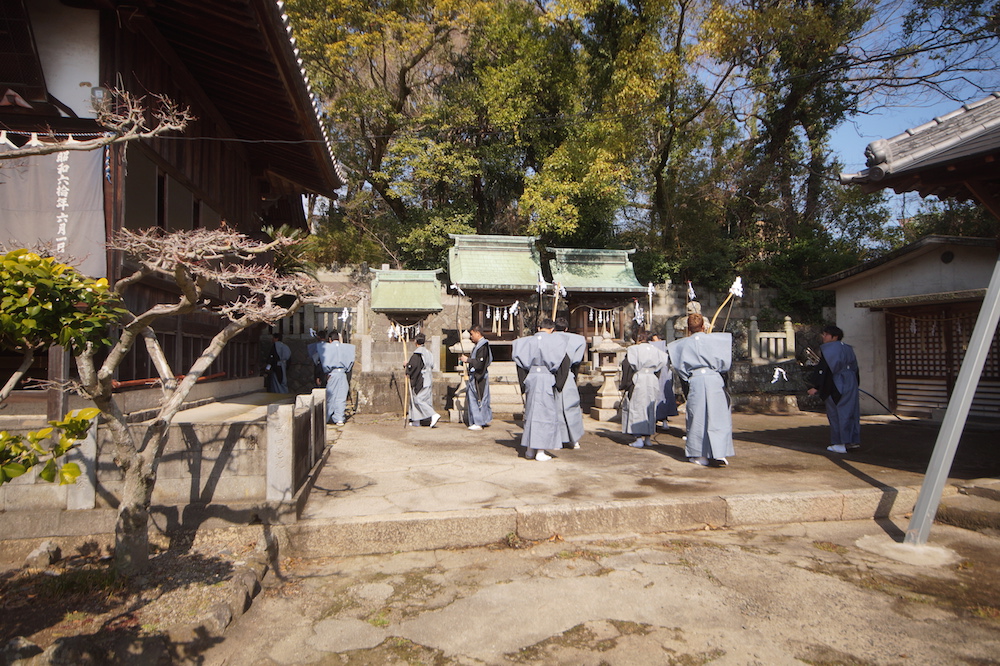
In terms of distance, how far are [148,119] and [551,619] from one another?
288 inches

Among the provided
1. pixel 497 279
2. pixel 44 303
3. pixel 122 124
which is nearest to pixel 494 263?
pixel 497 279

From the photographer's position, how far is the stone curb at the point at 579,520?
471cm

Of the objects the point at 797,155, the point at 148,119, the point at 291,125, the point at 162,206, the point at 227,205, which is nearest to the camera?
the point at 148,119

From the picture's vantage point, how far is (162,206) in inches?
312

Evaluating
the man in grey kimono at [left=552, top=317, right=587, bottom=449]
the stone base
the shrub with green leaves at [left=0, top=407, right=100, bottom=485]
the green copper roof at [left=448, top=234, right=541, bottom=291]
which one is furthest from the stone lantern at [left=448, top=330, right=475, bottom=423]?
the shrub with green leaves at [left=0, top=407, right=100, bottom=485]

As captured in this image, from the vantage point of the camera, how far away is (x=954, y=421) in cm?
466

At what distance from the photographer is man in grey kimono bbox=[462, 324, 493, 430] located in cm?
1073

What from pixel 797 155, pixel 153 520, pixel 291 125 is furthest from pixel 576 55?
pixel 153 520

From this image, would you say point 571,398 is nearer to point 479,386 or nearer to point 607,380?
point 479,386

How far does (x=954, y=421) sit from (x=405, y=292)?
37.9 ft

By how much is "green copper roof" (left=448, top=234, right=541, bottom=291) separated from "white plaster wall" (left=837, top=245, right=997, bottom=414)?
735 centimetres

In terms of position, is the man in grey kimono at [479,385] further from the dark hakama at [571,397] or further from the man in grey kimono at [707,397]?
the man in grey kimono at [707,397]

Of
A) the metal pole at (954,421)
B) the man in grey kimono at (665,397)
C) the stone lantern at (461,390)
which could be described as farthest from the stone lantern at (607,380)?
the metal pole at (954,421)

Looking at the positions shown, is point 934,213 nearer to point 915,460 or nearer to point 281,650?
point 915,460
